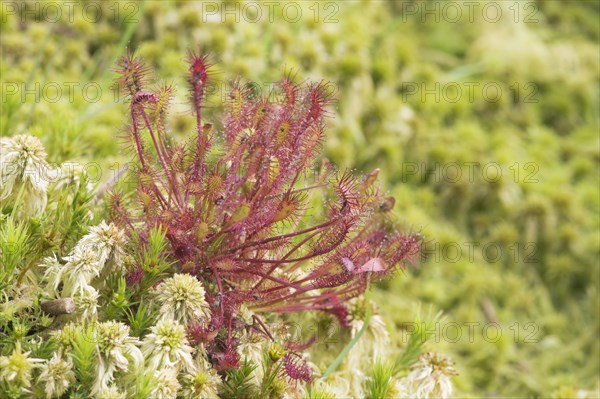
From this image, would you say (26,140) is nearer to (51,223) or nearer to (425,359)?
(51,223)

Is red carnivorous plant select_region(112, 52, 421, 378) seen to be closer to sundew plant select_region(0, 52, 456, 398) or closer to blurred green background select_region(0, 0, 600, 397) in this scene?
sundew plant select_region(0, 52, 456, 398)

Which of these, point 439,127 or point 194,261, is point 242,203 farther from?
point 439,127

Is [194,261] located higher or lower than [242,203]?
lower

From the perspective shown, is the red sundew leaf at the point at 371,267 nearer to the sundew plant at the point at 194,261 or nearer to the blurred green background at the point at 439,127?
the sundew plant at the point at 194,261

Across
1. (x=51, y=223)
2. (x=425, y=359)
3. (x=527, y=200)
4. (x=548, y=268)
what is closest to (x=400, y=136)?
(x=527, y=200)

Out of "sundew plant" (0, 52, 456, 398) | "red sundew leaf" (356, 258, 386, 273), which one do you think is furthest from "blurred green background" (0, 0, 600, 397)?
"red sundew leaf" (356, 258, 386, 273)

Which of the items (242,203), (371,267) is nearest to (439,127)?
(371,267)

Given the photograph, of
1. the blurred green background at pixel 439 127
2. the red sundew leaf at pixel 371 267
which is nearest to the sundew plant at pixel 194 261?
the red sundew leaf at pixel 371 267
